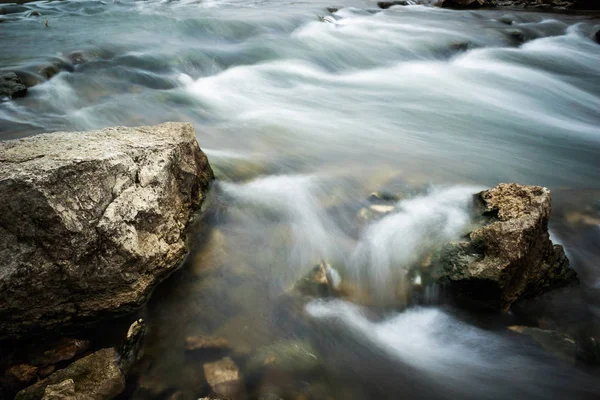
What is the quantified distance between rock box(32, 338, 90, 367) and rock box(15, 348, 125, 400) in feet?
0.64

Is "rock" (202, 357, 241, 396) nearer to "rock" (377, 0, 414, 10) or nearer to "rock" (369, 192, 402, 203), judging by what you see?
"rock" (369, 192, 402, 203)

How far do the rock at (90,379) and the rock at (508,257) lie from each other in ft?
8.09

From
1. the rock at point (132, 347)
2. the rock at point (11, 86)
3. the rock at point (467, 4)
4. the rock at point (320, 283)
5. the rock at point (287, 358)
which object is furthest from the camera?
the rock at point (467, 4)

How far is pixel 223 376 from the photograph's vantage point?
253 centimetres

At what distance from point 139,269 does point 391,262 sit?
6.78ft

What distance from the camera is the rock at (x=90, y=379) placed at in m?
2.23

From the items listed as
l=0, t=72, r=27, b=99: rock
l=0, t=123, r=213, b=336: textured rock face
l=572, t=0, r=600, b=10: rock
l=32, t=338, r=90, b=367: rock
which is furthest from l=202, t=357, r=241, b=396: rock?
l=572, t=0, r=600, b=10: rock

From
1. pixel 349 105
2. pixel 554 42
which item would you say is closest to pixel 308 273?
pixel 349 105

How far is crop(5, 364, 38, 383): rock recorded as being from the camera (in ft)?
7.86

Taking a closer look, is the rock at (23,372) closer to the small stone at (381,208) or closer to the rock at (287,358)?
the rock at (287,358)

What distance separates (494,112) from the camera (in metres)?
6.16

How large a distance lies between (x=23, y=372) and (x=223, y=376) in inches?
49.9

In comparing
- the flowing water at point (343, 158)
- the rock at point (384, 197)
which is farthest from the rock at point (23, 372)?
the rock at point (384, 197)

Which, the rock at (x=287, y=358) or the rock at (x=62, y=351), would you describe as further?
the rock at (x=287, y=358)
